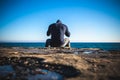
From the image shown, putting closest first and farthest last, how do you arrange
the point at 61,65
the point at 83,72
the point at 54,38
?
the point at 83,72
the point at 61,65
the point at 54,38

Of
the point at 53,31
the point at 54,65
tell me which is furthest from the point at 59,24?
the point at 54,65

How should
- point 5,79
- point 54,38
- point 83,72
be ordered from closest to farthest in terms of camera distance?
point 5,79 → point 83,72 → point 54,38

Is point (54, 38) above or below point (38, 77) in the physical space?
above

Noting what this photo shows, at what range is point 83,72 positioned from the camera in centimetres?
261

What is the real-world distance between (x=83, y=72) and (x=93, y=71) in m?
0.22

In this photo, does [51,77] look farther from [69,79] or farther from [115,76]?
[115,76]

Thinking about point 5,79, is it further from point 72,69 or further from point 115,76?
point 115,76

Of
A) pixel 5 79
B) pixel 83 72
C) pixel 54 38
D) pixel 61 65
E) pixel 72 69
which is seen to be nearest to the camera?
pixel 5 79

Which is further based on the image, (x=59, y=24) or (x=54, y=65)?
(x=59, y=24)

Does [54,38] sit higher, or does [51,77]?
[54,38]

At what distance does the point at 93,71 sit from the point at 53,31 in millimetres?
5557

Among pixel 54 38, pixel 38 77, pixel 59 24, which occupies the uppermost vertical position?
pixel 59 24

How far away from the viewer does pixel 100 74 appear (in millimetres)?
2463

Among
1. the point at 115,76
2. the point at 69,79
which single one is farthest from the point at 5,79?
the point at 115,76
